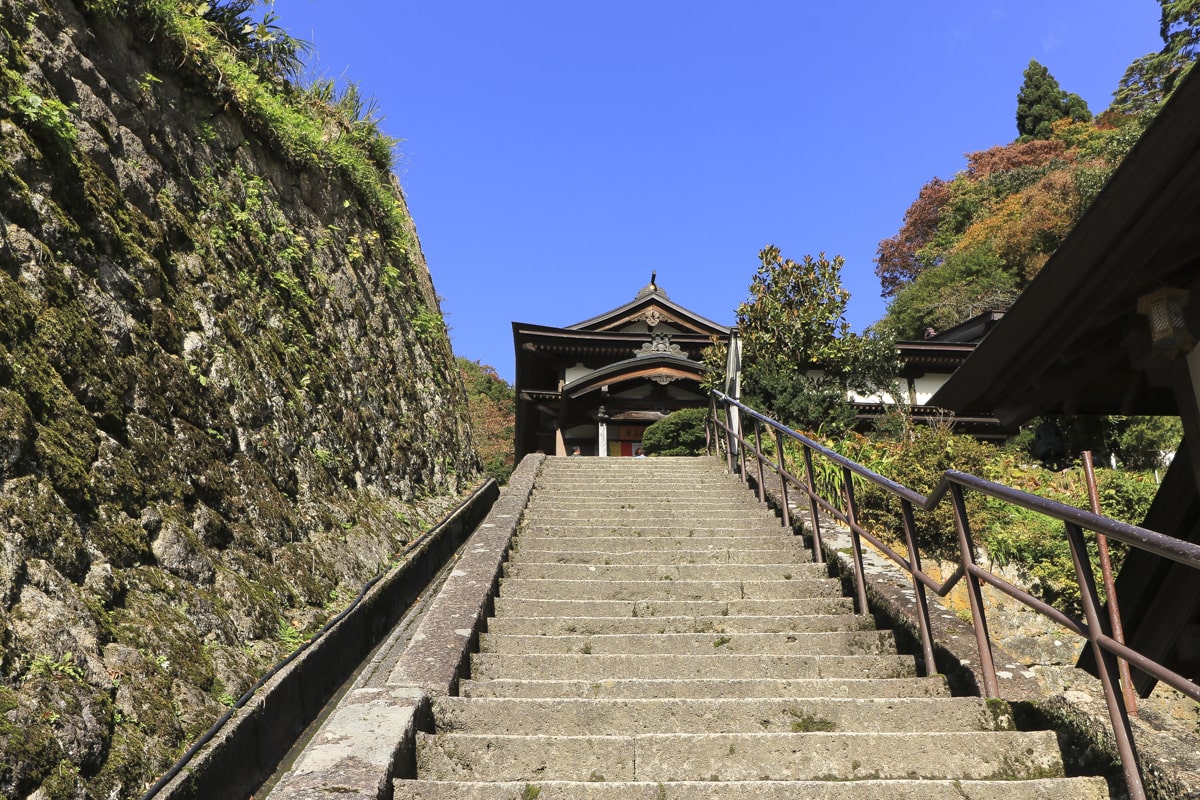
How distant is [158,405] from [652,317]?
1928 centimetres

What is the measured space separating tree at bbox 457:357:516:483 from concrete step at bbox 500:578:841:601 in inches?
958

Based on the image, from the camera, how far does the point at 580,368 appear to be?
69.5 ft

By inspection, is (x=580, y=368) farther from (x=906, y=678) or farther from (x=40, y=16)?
(x=906, y=678)

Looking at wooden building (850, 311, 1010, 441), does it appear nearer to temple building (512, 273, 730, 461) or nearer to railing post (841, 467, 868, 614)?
temple building (512, 273, 730, 461)

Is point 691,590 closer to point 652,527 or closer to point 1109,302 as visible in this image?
point 652,527

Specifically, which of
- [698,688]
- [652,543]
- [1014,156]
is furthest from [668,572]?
[1014,156]

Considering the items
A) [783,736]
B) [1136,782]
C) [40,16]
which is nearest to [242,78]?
[40,16]

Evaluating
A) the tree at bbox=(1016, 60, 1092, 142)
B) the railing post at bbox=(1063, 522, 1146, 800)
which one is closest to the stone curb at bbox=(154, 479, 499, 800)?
the railing post at bbox=(1063, 522, 1146, 800)

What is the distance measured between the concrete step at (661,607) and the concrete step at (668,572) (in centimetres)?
49

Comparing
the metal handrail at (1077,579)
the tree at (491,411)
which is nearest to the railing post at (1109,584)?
the metal handrail at (1077,579)

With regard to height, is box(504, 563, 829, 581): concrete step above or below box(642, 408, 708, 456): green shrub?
below

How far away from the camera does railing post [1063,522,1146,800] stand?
88.8 inches

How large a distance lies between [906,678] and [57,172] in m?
6.01

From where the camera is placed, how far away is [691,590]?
5.37m
